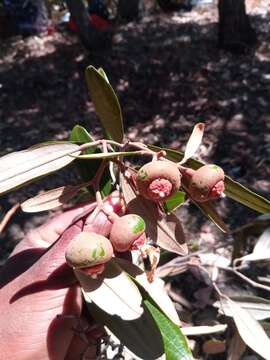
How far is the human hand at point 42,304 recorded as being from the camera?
83 centimetres

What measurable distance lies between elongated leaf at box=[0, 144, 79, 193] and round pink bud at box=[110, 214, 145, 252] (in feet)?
0.38

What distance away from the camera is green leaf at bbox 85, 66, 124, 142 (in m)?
0.81

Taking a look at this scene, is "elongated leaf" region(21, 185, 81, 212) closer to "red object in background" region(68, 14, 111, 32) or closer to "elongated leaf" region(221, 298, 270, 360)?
"elongated leaf" region(221, 298, 270, 360)

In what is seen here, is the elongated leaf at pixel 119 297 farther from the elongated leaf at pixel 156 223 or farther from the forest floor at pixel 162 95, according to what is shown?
the forest floor at pixel 162 95

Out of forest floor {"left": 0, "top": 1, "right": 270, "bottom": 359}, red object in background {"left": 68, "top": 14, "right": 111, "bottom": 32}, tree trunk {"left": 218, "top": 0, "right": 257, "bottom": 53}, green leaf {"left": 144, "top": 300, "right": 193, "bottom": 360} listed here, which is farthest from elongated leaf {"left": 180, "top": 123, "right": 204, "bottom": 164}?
red object in background {"left": 68, "top": 14, "right": 111, "bottom": 32}

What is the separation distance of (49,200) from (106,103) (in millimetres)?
176

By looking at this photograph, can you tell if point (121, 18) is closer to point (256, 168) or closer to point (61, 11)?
point (61, 11)

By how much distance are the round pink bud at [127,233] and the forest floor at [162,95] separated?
1.63 metres

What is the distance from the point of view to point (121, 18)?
4.46 metres

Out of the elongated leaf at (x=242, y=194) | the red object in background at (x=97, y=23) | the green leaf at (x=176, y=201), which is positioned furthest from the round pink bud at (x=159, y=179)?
the red object in background at (x=97, y=23)

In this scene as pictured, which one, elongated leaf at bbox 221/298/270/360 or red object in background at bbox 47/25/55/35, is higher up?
elongated leaf at bbox 221/298/270/360

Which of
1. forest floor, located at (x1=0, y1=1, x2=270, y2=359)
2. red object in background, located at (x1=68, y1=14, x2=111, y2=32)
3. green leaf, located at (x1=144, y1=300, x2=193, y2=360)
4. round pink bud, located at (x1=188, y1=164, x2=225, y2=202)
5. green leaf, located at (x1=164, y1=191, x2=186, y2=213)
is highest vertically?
round pink bud, located at (x1=188, y1=164, x2=225, y2=202)

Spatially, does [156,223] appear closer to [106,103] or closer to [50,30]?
[106,103]

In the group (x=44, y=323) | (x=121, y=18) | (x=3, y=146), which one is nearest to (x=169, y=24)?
(x=121, y=18)
